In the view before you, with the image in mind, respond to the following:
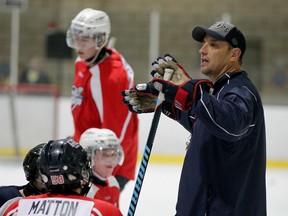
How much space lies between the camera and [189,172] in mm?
2633

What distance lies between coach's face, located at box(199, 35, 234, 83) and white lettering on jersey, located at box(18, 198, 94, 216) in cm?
68

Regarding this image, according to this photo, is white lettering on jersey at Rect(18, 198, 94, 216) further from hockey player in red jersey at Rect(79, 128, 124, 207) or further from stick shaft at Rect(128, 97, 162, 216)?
hockey player in red jersey at Rect(79, 128, 124, 207)

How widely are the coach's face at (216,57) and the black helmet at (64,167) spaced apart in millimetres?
571

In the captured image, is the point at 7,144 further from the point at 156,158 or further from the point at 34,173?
the point at 34,173

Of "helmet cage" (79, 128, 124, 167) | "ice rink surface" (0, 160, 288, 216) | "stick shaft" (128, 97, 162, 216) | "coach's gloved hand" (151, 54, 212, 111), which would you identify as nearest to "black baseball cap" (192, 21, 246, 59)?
"coach's gloved hand" (151, 54, 212, 111)

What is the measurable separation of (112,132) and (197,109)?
1546 mm

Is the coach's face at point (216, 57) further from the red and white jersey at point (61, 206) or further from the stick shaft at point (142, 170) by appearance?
the red and white jersey at point (61, 206)

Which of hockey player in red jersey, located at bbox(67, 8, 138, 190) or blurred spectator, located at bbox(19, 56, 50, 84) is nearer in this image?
hockey player in red jersey, located at bbox(67, 8, 138, 190)

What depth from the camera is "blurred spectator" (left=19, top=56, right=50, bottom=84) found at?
8523 millimetres

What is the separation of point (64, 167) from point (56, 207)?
12cm

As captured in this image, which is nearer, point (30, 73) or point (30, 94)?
point (30, 94)

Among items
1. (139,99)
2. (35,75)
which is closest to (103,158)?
(139,99)

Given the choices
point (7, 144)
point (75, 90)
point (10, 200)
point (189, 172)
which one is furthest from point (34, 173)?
point (7, 144)

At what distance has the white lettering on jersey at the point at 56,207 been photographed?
2301 millimetres
